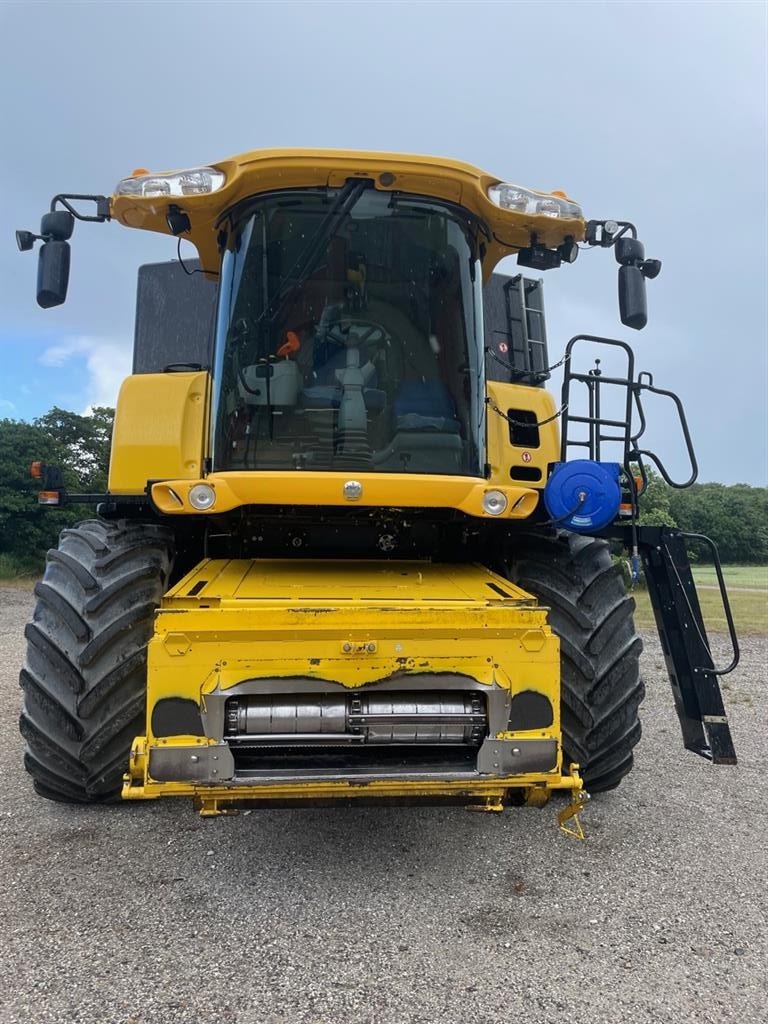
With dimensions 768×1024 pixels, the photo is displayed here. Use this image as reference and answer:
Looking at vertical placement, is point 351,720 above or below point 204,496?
below

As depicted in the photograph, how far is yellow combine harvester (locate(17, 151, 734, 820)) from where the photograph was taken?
2.76 metres

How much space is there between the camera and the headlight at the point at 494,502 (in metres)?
Answer: 3.23

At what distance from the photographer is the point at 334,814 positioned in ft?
12.3

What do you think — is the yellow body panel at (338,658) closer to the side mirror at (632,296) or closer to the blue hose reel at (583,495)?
the blue hose reel at (583,495)

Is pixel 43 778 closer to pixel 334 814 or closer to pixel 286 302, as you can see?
pixel 334 814

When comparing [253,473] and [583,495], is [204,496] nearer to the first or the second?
[253,473]

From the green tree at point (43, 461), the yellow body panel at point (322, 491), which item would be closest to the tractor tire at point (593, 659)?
the yellow body panel at point (322, 491)

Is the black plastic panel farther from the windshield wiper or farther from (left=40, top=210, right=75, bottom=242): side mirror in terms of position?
the windshield wiper

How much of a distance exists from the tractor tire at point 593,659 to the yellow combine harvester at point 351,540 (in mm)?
13

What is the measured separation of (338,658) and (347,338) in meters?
1.58

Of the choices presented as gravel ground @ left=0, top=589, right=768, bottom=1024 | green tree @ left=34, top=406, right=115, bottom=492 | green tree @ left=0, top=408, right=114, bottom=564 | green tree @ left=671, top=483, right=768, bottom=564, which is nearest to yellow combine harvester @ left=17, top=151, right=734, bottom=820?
gravel ground @ left=0, top=589, right=768, bottom=1024

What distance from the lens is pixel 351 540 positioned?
12.9ft

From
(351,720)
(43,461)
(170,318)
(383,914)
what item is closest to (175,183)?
(351,720)

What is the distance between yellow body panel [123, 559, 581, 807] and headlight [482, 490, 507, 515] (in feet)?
1.51
